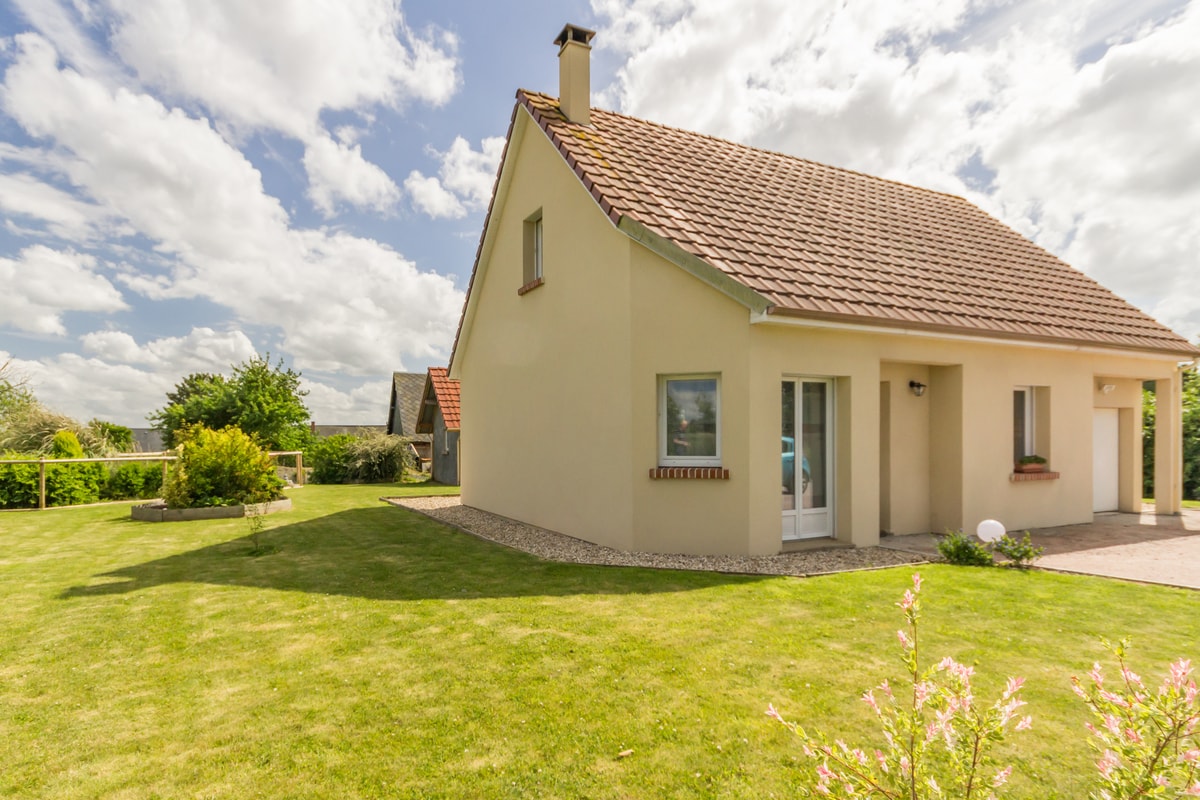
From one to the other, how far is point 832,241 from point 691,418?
14.9ft

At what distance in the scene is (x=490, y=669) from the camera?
459 centimetres

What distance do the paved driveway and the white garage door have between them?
0.56 m

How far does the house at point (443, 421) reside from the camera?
23906mm

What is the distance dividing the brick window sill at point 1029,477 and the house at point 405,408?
26.8m

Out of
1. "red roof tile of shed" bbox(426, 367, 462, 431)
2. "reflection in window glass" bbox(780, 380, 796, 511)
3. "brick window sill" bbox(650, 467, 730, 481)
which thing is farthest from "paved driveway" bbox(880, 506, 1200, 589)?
"red roof tile of shed" bbox(426, 367, 462, 431)

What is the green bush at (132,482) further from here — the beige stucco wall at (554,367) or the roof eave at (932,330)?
the roof eave at (932,330)

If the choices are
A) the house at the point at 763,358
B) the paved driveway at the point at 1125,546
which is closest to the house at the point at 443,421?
the house at the point at 763,358

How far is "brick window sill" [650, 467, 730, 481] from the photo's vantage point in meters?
8.38

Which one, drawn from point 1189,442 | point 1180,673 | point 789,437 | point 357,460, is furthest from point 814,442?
point 357,460

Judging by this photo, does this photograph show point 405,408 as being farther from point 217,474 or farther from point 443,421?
point 217,474

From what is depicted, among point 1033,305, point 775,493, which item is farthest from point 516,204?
point 1033,305

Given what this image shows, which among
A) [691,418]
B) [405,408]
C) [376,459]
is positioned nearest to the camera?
[691,418]

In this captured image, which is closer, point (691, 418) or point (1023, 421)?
point (691, 418)

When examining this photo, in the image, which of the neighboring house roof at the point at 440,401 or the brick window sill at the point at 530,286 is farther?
the neighboring house roof at the point at 440,401
